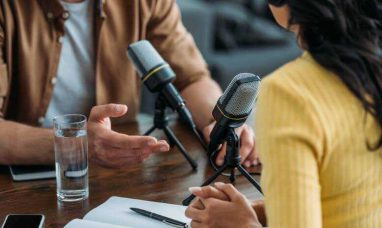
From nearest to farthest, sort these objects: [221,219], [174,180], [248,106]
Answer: [221,219] < [248,106] < [174,180]

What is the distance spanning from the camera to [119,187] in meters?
1.47

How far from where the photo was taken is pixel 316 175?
966 millimetres

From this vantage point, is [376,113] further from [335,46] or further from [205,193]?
[205,193]

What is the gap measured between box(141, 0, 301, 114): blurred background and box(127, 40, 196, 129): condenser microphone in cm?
209

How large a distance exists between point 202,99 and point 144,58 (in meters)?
0.38

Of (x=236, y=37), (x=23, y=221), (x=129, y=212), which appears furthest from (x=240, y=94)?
(x=236, y=37)

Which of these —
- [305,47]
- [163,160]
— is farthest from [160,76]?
[305,47]

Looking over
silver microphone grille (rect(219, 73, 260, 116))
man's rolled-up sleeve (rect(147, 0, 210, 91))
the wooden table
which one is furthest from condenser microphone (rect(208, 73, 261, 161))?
man's rolled-up sleeve (rect(147, 0, 210, 91))

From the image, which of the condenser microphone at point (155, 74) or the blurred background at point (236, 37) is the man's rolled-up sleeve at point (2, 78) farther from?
the blurred background at point (236, 37)

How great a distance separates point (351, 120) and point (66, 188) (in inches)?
26.1

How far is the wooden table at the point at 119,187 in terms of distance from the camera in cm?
136

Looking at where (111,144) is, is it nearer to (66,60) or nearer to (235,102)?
(235,102)

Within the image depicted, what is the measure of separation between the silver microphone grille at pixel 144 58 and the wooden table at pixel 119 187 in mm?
223

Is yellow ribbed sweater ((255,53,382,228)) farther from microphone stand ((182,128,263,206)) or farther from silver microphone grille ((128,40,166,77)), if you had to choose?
silver microphone grille ((128,40,166,77))
